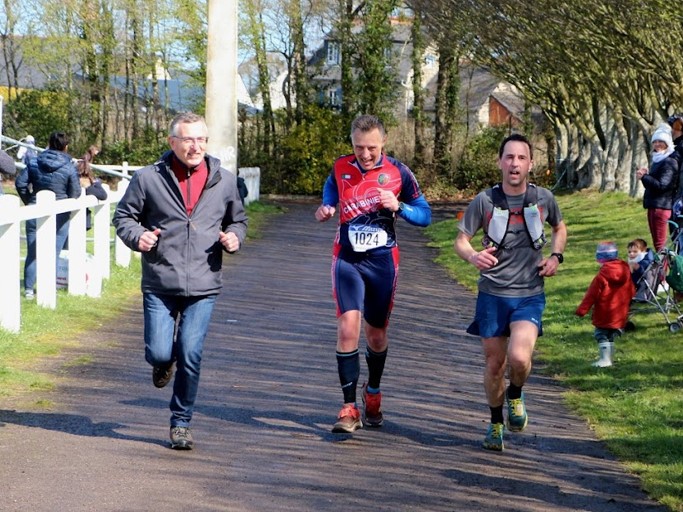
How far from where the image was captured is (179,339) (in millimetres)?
7125

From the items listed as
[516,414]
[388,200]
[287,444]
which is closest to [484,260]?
[388,200]

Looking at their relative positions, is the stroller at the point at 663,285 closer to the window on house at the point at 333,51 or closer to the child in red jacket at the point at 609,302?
the child in red jacket at the point at 609,302

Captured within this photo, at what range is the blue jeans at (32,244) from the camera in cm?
1338

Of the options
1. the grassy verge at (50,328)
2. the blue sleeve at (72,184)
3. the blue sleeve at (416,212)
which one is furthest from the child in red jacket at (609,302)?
the blue sleeve at (72,184)

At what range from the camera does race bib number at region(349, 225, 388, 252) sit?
7680mm

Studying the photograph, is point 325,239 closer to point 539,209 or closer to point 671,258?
point 671,258

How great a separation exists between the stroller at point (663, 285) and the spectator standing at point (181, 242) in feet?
19.4

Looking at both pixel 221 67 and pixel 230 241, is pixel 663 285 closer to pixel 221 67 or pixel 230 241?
pixel 230 241

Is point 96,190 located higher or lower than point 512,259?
lower

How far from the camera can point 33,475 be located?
6.15 metres

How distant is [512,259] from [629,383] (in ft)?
9.98

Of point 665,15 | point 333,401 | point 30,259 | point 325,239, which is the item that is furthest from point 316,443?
point 325,239

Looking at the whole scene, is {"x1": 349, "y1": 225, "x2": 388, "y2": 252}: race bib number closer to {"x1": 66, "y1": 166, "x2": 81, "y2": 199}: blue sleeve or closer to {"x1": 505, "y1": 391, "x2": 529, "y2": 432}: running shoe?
{"x1": 505, "y1": 391, "x2": 529, "y2": 432}: running shoe

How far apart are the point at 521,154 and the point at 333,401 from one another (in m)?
2.43
